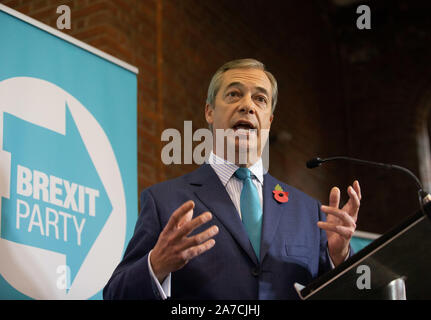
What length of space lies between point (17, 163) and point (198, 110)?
2.41 meters

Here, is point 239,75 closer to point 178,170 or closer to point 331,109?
point 178,170

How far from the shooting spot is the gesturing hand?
1.83 m

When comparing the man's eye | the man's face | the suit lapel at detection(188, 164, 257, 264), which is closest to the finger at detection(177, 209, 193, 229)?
the suit lapel at detection(188, 164, 257, 264)

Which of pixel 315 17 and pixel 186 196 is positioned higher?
pixel 315 17

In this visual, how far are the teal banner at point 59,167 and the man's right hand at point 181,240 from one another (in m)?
0.88

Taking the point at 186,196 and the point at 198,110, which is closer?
the point at 186,196

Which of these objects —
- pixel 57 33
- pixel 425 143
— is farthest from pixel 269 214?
pixel 425 143

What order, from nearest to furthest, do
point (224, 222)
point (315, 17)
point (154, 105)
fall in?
point (224, 222) < point (154, 105) < point (315, 17)

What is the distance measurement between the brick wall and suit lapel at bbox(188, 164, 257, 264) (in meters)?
1.85

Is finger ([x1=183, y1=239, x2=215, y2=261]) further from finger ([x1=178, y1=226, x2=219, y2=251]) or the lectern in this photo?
the lectern

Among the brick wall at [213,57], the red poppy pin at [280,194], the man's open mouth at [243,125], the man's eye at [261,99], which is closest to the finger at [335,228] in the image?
the red poppy pin at [280,194]

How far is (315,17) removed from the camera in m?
7.34
